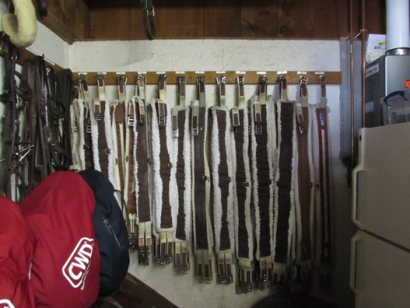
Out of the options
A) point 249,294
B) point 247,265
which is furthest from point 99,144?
point 249,294

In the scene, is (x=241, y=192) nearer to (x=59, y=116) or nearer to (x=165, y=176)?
(x=165, y=176)

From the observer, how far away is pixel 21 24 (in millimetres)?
887

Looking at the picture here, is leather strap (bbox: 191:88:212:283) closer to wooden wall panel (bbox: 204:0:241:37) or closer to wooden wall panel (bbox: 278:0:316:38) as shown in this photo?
wooden wall panel (bbox: 204:0:241:37)

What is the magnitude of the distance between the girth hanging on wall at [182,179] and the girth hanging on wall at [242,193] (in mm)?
241

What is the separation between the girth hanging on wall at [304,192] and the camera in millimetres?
1259

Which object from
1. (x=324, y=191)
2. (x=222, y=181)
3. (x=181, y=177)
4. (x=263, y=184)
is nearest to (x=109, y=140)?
(x=181, y=177)

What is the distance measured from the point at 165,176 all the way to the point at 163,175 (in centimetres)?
1

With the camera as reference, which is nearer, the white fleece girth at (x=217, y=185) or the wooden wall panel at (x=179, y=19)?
the white fleece girth at (x=217, y=185)

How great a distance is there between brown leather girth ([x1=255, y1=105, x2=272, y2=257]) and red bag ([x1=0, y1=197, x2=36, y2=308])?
0.97 metres

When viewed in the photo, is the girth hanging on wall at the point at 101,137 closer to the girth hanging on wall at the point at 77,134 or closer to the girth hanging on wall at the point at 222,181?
the girth hanging on wall at the point at 77,134

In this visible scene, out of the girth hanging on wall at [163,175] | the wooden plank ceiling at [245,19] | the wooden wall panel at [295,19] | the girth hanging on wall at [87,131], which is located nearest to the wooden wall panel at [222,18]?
the wooden plank ceiling at [245,19]

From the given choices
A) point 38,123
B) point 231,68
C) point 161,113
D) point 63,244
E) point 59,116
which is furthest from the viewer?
point 231,68

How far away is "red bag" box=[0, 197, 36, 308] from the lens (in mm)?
511

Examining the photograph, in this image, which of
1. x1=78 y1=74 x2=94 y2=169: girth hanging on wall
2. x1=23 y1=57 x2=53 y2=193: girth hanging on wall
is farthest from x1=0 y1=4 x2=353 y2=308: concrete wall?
x1=23 y1=57 x2=53 y2=193: girth hanging on wall
